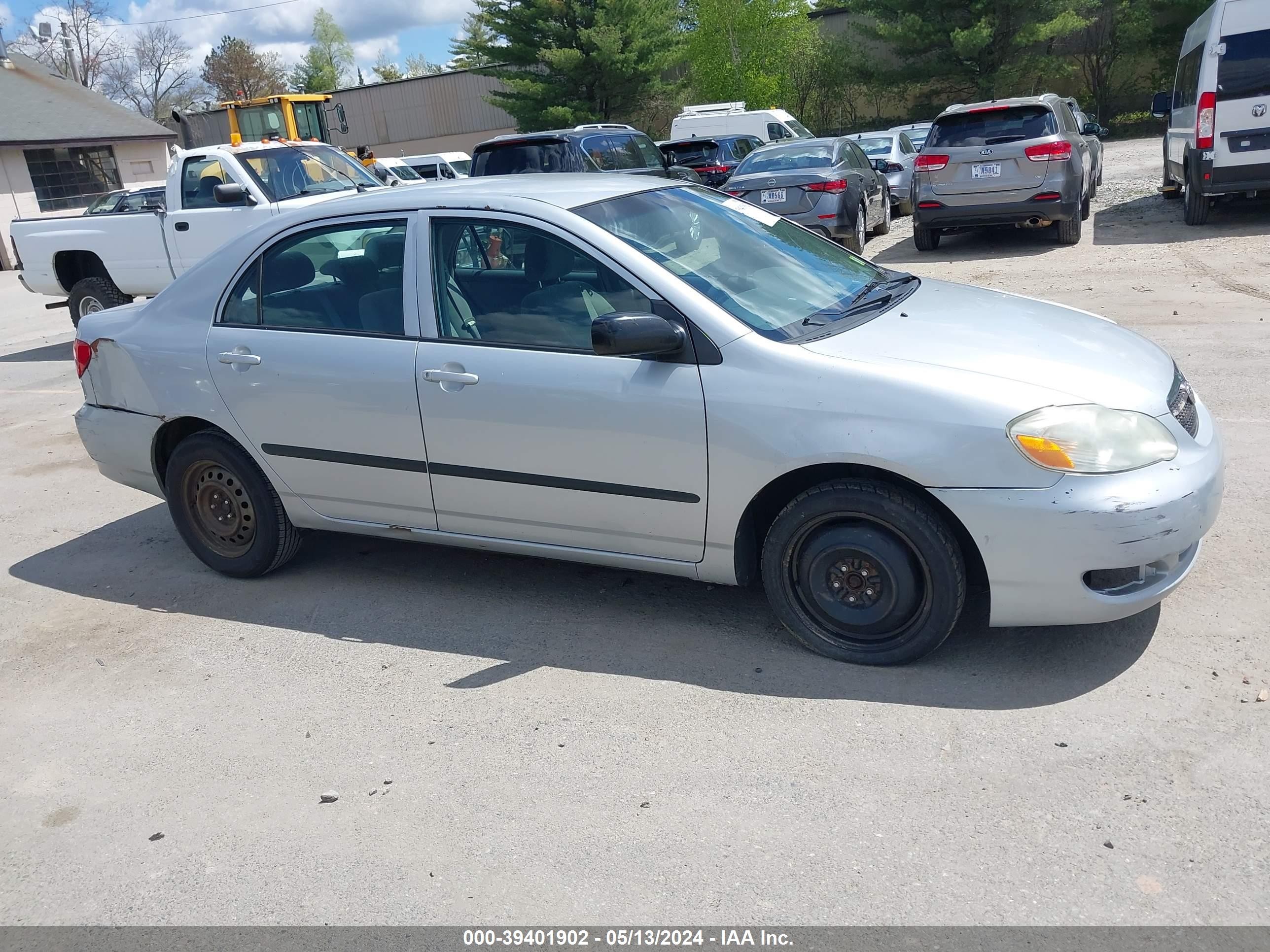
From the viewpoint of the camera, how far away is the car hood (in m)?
3.69

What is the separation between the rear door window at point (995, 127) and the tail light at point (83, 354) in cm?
1004

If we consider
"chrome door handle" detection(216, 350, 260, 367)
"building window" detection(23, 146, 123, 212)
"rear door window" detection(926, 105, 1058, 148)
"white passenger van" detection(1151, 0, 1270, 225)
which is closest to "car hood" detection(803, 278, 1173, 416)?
"chrome door handle" detection(216, 350, 260, 367)

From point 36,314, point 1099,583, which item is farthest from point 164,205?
point 1099,583

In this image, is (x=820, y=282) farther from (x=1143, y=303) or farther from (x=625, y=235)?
(x=1143, y=303)

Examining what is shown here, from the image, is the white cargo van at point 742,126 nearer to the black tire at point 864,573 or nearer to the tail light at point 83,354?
the tail light at point 83,354

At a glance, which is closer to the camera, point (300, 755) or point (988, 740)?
point (988, 740)

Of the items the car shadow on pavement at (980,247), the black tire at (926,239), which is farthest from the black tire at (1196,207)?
the black tire at (926,239)

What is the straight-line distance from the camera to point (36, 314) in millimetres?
18312

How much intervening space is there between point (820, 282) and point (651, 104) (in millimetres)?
39821

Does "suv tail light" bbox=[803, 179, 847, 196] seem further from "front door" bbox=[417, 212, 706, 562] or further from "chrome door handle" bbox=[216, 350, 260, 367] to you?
"chrome door handle" bbox=[216, 350, 260, 367]

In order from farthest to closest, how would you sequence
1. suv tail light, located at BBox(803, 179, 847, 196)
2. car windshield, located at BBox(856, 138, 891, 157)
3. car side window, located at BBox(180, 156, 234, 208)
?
1. car windshield, located at BBox(856, 138, 891, 157)
2. suv tail light, located at BBox(803, 179, 847, 196)
3. car side window, located at BBox(180, 156, 234, 208)

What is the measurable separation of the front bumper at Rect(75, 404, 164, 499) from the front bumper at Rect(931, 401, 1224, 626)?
381 cm

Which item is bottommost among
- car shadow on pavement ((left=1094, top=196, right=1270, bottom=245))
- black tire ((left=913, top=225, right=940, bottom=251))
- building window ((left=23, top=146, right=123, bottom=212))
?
car shadow on pavement ((left=1094, top=196, right=1270, bottom=245))

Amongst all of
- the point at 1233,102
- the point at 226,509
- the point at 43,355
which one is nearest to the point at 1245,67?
the point at 1233,102
